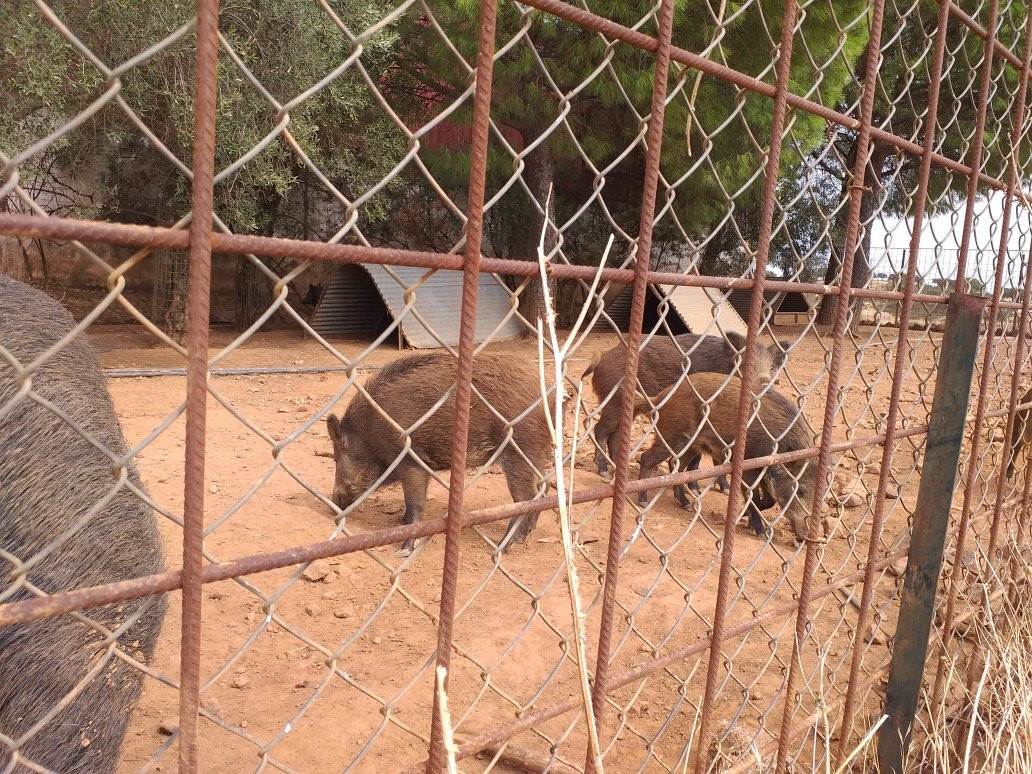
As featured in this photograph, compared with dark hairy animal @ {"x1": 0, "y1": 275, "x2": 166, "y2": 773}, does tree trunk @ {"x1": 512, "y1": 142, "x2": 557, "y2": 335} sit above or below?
above

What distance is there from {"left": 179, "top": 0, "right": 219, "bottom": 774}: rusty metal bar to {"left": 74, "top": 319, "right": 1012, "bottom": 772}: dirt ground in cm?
12

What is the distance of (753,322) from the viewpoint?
180cm

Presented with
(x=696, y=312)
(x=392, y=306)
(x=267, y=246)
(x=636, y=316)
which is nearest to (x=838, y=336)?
(x=636, y=316)

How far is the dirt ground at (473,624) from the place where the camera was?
241 centimetres

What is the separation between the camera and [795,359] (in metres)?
11.4

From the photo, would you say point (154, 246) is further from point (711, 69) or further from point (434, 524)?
point (711, 69)

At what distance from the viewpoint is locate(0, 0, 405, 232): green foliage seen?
717cm

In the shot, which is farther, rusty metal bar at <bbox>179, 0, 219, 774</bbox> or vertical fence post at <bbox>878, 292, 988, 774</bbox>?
vertical fence post at <bbox>878, 292, 988, 774</bbox>

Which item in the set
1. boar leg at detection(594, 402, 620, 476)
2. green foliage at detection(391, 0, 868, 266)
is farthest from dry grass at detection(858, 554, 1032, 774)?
green foliage at detection(391, 0, 868, 266)

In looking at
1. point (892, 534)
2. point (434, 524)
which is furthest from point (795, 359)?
point (434, 524)

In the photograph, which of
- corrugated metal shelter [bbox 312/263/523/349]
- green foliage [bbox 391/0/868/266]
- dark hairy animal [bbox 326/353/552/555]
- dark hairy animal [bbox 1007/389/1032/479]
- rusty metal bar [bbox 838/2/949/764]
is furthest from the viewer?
corrugated metal shelter [bbox 312/263/523/349]

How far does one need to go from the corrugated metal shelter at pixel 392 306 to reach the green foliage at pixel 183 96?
4.13 ft

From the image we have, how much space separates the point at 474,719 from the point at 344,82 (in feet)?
26.5

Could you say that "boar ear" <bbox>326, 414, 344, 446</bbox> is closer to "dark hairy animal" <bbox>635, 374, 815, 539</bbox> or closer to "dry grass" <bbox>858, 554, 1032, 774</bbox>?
"dark hairy animal" <bbox>635, 374, 815, 539</bbox>
